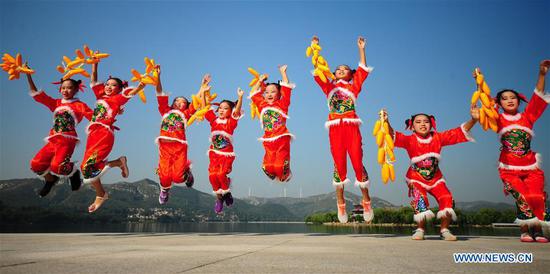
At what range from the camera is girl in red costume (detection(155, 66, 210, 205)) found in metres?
8.05

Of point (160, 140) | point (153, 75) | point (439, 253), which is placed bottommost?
point (439, 253)

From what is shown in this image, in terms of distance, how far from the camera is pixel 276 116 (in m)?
7.16

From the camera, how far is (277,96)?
7.42m

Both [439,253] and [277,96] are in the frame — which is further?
[277,96]

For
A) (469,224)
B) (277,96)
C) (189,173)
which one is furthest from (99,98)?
(469,224)

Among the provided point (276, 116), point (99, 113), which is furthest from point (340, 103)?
point (99, 113)

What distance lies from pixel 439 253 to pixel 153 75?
285 inches

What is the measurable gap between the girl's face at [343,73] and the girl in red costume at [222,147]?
8.00 feet

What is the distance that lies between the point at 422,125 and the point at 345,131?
1.48 metres

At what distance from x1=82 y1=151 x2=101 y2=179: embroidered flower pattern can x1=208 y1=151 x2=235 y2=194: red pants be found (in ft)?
8.60

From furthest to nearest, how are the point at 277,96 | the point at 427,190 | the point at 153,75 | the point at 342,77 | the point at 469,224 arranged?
1. the point at 469,224
2. the point at 153,75
3. the point at 277,96
4. the point at 342,77
5. the point at 427,190

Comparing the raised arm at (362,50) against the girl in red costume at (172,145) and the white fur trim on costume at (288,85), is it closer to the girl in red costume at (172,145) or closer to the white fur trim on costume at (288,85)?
the white fur trim on costume at (288,85)

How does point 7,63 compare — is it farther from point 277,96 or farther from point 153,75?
point 277,96

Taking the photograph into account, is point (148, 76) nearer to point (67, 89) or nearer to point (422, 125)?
point (67, 89)
